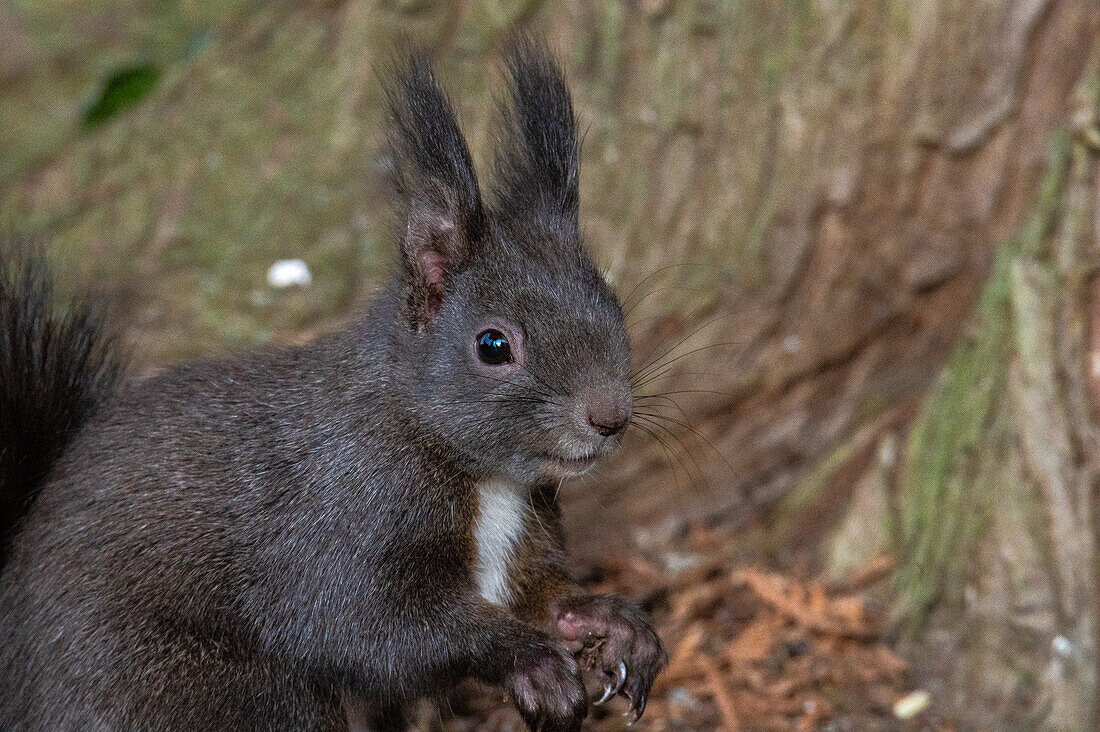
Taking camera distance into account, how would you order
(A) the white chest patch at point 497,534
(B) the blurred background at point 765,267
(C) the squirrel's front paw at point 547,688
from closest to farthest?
1. (C) the squirrel's front paw at point 547,688
2. (A) the white chest patch at point 497,534
3. (B) the blurred background at point 765,267

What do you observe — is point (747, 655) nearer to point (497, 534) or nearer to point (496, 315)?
point (497, 534)

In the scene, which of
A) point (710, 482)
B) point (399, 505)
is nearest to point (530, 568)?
point (399, 505)

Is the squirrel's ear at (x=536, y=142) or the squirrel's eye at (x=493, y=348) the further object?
the squirrel's ear at (x=536, y=142)

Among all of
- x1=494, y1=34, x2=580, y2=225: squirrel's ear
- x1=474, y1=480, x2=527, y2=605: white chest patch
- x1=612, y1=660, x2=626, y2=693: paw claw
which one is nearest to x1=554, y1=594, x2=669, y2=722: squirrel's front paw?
x1=612, y1=660, x2=626, y2=693: paw claw

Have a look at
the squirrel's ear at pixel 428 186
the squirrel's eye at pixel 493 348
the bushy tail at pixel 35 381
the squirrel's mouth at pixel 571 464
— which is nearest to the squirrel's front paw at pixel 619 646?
the squirrel's mouth at pixel 571 464

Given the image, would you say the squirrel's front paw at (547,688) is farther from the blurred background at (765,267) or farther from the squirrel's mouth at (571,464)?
the blurred background at (765,267)

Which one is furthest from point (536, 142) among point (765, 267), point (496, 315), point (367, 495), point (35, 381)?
point (765, 267)
